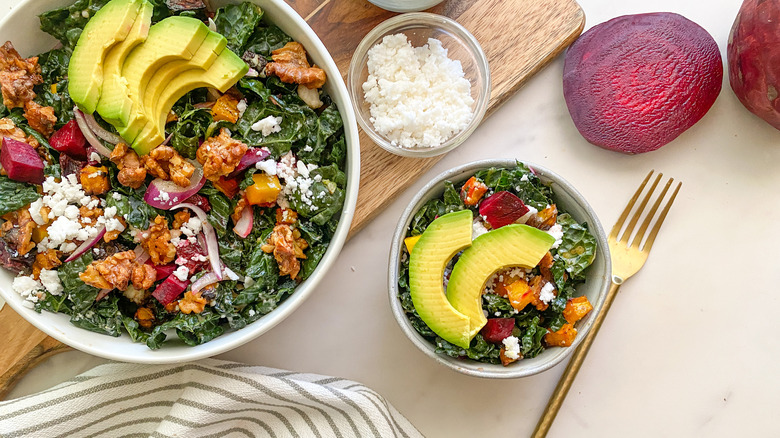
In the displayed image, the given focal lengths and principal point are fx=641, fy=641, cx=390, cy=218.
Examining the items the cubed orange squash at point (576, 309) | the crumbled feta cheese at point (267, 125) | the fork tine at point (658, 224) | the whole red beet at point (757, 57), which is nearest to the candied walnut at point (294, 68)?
the crumbled feta cheese at point (267, 125)

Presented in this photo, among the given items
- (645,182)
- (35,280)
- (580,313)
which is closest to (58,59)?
(35,280)

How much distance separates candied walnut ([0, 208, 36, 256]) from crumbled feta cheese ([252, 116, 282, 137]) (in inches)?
27.9

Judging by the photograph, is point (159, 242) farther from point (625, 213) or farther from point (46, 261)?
point (625, 213)

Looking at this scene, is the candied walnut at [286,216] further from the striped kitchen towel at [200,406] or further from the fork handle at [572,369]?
the fork handle at [572,369]

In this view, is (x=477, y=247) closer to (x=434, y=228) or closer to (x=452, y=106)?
(x=434, y=228)

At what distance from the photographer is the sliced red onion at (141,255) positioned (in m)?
1.96

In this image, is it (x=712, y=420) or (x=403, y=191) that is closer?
(x=403, y=191)

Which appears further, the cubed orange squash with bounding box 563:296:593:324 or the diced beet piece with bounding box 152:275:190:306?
the cubed orange squash with bounding box 563:296:593:324

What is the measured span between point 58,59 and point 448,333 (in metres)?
1.48

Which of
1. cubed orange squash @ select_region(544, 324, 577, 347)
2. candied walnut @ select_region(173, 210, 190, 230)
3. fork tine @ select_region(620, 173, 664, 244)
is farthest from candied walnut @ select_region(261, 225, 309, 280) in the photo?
fork tine @ select_region(620, 173, 664, 244)

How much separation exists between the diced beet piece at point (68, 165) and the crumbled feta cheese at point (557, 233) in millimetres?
→ 1468

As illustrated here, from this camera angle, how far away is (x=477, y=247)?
190 centimetres

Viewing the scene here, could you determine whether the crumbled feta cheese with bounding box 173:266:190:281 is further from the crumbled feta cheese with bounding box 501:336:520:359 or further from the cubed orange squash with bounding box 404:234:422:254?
the crumbled feta cheese with bounding box 501:336:520:359

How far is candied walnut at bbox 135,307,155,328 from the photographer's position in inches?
79.0
